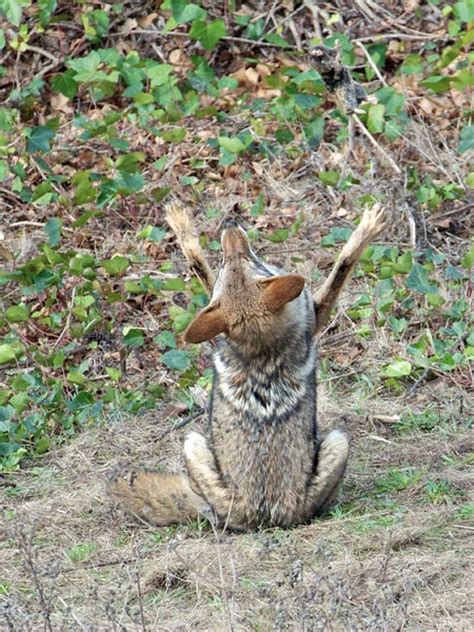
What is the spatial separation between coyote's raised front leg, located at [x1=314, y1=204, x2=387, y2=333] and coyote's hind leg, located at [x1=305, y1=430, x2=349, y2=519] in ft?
2.99

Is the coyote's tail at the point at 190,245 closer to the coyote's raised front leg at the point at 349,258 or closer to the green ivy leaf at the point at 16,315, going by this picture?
the coyote's raised front leg at the point at 349,258

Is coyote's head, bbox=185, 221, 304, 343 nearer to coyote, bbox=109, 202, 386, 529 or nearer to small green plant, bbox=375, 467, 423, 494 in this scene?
coyote, bbox=109, 202, 386, 529

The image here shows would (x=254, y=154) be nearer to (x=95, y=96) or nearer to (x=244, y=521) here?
(x=95, y=96)

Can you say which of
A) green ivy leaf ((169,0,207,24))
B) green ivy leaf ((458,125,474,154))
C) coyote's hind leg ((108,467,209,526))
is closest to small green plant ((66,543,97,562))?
coyote's hind leg ((108,467,209,526))

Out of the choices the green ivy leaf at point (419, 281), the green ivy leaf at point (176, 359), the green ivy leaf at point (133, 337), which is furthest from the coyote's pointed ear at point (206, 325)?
the green ivy leaf at point (133, 337)

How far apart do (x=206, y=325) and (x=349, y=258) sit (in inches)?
52.8

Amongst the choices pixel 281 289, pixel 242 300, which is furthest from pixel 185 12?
pixel 281 289

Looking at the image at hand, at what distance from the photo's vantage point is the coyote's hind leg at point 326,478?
680 centimetres

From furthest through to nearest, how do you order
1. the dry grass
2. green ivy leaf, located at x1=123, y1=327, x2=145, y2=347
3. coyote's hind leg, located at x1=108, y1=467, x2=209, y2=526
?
green ivy leaf, located at x1=123, y1=327, x2=145, y2=347 < coyote's hind leg, located at x1=108, y1=467, x2=209, y2=526 < the dry grass

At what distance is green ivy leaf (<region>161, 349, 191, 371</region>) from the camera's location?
29.0ft

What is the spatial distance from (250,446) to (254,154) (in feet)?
17.7

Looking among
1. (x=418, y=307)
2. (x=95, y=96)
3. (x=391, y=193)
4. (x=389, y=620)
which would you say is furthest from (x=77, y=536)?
(x=95, y=96)

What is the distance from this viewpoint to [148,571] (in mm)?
6223

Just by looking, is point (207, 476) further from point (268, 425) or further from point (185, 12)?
point (185, 12)
